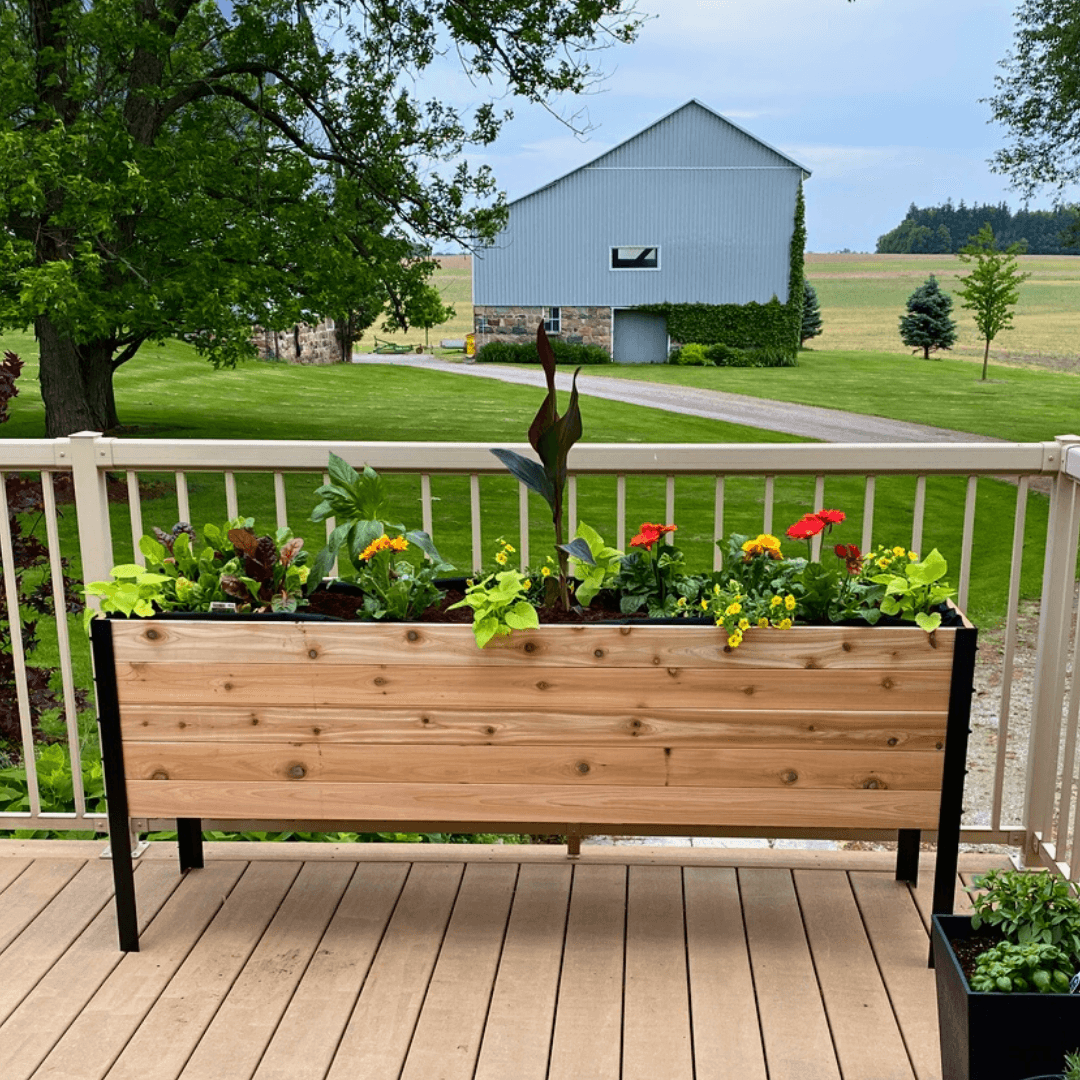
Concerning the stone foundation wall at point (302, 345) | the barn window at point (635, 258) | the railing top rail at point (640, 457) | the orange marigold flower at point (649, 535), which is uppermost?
the barn window at point (635, 258)

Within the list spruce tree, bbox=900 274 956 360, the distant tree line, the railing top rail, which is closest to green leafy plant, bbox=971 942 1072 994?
the railing top rail

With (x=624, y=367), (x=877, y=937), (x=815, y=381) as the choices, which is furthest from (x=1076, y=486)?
(x=624, y=367)

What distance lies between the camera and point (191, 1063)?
6.30ft

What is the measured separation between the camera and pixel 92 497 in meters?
2.52

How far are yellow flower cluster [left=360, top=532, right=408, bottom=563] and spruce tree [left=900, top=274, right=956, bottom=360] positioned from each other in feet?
106

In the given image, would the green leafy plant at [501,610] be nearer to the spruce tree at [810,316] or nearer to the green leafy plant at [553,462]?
the green leafy plant at [553,462]

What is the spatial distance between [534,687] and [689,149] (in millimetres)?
29005

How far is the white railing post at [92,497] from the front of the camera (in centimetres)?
247

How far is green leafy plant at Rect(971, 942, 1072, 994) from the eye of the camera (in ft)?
5.01

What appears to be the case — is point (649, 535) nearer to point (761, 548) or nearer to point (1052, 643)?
point (761, 548)

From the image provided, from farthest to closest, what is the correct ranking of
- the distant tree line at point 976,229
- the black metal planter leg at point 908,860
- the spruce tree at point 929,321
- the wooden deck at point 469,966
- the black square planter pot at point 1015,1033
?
the spruce tree at point 929,321
the distant tree line at point 976,229
the black metal planter leg at point 908,860
the wooden deck at point 469,966
the black square planter pot at point 1015,1033

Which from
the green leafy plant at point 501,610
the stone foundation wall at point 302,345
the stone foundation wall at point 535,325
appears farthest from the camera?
the stone foundation wall at point 535,325

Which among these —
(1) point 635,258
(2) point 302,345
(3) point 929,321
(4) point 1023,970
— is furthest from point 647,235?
(4) point 1023,970

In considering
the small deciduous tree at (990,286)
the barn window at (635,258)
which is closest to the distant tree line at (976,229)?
the small deciduous tree at (990,286)
